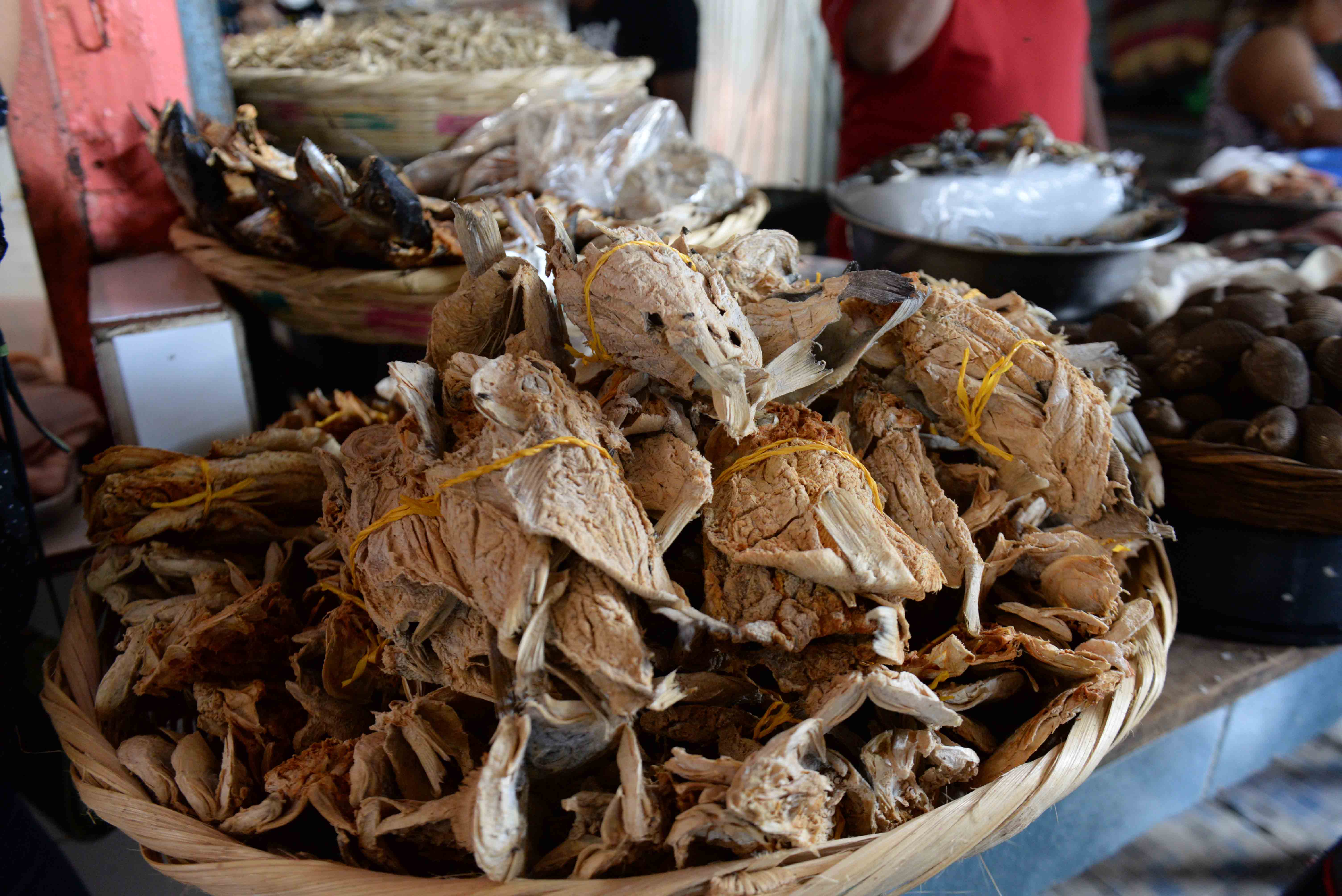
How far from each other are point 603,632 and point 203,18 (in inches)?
68.6

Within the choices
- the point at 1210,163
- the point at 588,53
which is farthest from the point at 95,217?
the point at 1210,163

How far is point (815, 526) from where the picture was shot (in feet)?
2.87

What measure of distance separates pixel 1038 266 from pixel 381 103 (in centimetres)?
143

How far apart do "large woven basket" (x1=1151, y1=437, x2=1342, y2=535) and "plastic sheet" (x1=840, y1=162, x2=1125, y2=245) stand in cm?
74

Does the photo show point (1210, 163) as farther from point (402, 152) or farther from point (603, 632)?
point (603, 632)

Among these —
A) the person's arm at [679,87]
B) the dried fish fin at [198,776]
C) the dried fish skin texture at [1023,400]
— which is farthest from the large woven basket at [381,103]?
the person's arm at [679,87]

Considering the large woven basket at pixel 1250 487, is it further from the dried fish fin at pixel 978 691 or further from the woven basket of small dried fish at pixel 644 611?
the dried fish fin at pixel 978 691

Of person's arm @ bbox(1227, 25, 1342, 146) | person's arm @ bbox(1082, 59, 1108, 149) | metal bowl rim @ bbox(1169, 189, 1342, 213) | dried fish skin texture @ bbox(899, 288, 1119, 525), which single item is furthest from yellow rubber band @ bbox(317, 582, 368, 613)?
person's arm @ bbox(1227, 25, 1342, 146)

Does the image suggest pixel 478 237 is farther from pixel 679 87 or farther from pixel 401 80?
pixel 679 87

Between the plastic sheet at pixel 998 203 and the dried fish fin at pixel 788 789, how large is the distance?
1.42 meters

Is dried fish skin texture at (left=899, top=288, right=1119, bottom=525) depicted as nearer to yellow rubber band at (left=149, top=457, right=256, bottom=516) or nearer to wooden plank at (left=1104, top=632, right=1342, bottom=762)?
wooden plank at (left=1104, top=632, right=1342, bottom=762)

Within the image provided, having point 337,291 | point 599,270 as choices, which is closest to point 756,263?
point 599,270

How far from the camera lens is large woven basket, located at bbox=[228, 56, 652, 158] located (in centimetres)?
187

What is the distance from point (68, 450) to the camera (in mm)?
1289
